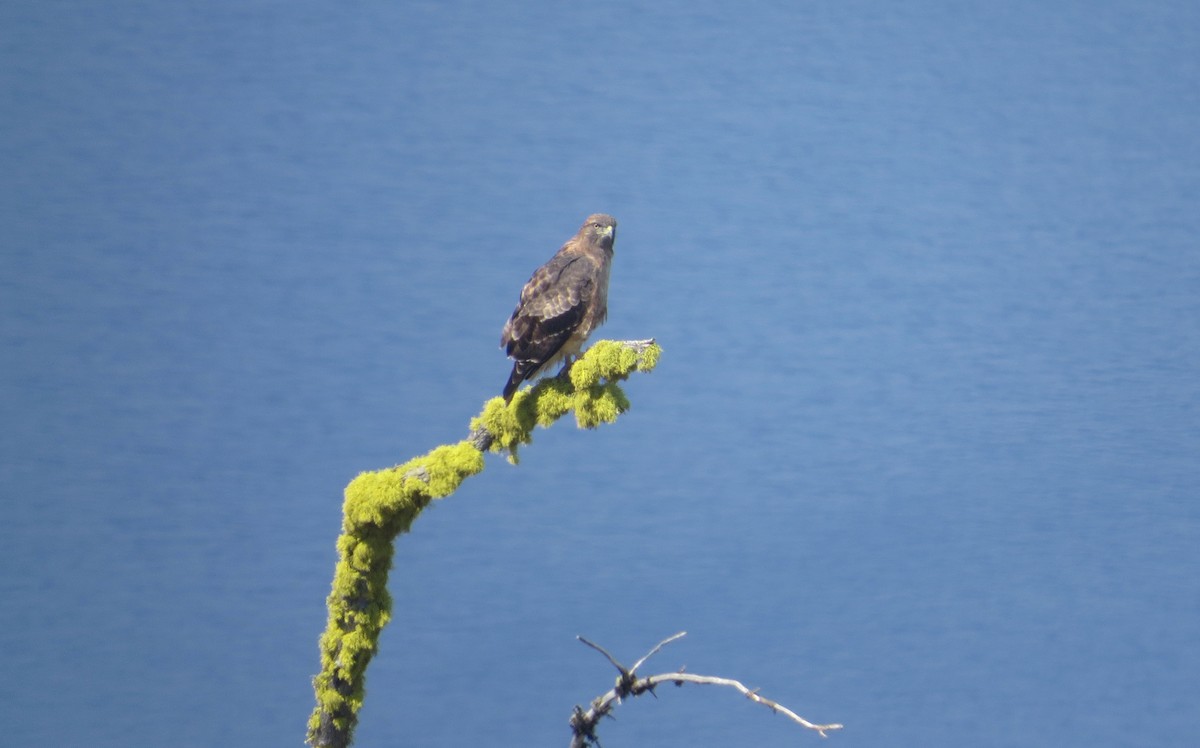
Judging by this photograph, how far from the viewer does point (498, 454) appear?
3.70 meters

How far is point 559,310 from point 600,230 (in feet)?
1.15

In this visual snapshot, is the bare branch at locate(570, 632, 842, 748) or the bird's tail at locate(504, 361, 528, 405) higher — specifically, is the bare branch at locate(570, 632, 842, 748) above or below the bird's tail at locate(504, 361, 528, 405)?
below

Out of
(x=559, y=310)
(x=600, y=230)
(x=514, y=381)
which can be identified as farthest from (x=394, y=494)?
(x=600, y=230)

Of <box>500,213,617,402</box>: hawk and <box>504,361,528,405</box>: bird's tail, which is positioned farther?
<box>500,213,617,402</box>: hawk

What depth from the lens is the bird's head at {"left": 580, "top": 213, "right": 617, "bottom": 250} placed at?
3.98 meters

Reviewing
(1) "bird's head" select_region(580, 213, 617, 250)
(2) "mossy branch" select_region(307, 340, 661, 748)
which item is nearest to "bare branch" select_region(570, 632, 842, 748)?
(2) "mossy branch" select_region(307, 340, 661, 748)

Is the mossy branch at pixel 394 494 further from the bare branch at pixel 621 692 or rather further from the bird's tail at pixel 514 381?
the bare branch at pixel 621 692

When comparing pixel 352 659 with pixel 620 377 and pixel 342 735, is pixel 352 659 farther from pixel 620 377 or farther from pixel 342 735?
pixel 620 377

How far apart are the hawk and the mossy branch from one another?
0.12m

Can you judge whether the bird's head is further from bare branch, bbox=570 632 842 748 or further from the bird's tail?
bare branch, bbox=570 632 842 748

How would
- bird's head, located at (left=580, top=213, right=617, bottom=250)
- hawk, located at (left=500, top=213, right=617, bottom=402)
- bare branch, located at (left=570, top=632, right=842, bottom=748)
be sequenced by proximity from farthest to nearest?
bird's head, located at (left=580, top=213, right=617, bottom=250)
hawk, located at (left=500, top=213, right=617, bottom=402)
bare branch, located at (left=570, top=632, right=842, bottom=748)

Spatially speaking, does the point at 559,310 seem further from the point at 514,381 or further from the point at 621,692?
the point at 621,692

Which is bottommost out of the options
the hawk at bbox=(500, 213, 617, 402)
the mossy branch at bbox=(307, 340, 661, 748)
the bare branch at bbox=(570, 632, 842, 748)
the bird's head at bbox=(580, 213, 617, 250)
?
the bare branch at bbox=(570, 632, 842, 748)

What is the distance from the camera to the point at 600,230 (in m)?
3.98
